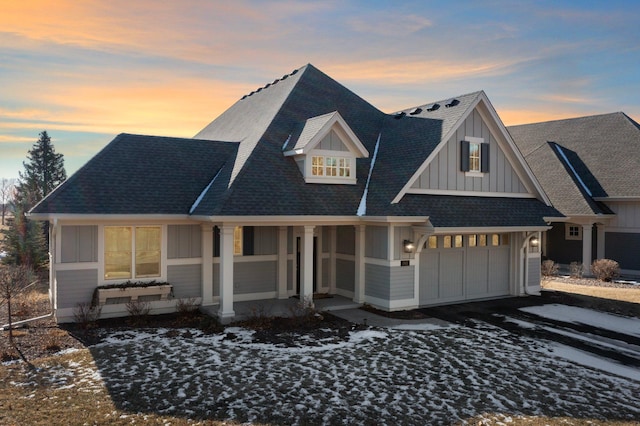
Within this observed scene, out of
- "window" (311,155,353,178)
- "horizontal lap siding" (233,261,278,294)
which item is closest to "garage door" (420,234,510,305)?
"window" (311,155,353,178)

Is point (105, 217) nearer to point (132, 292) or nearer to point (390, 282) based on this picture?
point (132, 292)

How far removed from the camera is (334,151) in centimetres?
1473

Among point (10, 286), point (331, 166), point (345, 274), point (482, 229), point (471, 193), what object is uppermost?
point (331, 166)

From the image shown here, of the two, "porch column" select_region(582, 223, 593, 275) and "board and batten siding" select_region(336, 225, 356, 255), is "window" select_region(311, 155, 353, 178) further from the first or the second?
"porch column" select_region(582, 223, 593, 275)

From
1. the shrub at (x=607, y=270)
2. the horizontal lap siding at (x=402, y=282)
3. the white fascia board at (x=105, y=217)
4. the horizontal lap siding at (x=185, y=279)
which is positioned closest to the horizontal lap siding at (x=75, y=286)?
the white fascia board at (x=105, y=217)

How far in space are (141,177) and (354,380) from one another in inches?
352

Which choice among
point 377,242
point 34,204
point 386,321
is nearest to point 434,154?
point 377,242

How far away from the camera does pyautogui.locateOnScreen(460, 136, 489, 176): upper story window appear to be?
15.8m

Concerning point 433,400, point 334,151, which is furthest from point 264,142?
point 433,400

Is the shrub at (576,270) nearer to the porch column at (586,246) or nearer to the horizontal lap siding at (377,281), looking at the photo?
the porch column at (586,246)

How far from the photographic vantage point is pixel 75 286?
40.9ft

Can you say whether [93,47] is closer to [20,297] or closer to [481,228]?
[20,297]

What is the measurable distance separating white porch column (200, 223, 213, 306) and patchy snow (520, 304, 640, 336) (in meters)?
9.99

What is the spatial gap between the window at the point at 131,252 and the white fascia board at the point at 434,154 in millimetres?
7254
